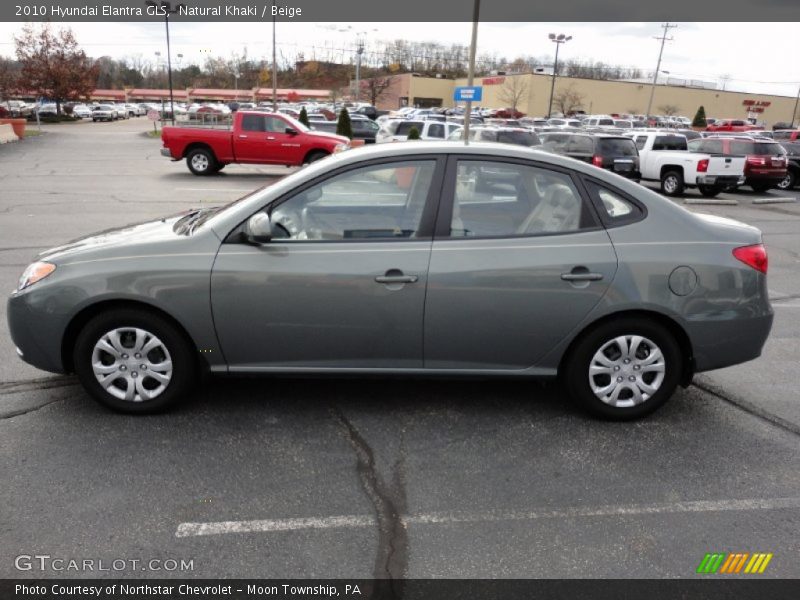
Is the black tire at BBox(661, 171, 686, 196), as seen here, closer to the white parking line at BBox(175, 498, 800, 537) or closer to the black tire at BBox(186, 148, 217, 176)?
the black tire at BBox(186, 148, 217, 176)

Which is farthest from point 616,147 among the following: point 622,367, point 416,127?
point 622,367

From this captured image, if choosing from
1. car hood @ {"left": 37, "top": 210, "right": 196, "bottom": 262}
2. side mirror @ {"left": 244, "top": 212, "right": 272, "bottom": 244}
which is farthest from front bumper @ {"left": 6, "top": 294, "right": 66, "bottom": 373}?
side mirror @ {"left": 244, "top": 212, "right": 272, "bottom": 244}

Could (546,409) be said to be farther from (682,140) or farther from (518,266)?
(682,140)

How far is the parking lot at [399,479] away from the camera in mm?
2852

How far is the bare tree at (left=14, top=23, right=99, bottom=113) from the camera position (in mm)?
55469

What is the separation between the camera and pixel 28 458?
353 cm

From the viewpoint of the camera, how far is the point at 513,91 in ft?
286

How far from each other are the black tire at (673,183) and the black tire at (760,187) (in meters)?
3.04

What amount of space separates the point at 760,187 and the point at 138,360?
20901 millimetres

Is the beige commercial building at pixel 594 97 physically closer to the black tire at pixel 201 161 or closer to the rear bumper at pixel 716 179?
the rear bumper at pixel 716 179

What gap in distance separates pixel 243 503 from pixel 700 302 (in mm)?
2881

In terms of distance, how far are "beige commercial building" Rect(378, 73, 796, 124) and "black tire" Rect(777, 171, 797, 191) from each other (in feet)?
202

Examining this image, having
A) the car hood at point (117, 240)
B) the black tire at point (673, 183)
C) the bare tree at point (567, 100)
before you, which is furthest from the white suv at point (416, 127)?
the bare tree at point (567, 100)

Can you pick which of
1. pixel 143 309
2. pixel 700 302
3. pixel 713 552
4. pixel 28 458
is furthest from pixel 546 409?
pixel 28 458
